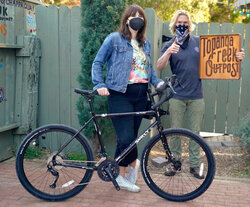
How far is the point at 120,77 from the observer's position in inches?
138

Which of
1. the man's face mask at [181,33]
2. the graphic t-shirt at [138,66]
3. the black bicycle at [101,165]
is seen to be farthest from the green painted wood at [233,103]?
the graphic t-shirt at [138,66]

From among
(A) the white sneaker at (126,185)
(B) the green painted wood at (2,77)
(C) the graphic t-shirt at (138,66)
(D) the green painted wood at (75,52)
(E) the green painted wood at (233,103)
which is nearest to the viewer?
(C) the graphic t-shirt at (138,66)

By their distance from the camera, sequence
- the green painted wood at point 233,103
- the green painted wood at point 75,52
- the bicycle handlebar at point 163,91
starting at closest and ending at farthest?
1. the bicycle handlebar at point 163,91
2. the green painted wood at point 75,52
3. the green painted wood at point 233,103

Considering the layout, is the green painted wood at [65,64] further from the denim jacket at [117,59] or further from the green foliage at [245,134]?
the green foliage at [245,134]

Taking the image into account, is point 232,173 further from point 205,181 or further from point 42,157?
point 42,157

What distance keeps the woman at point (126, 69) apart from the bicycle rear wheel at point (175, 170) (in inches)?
11.7

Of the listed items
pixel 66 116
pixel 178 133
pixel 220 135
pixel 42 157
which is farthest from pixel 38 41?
pixel 220 135

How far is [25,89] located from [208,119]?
334cm

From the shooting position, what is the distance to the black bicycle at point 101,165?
339 cm

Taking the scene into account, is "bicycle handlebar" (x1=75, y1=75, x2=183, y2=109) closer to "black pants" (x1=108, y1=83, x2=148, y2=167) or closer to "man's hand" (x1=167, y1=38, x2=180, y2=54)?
"black pants" (x1=108, y1=83, x2=148, y2=167)

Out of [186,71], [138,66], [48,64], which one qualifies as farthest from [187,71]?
[48,64]

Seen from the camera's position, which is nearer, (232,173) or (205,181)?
(205,181)

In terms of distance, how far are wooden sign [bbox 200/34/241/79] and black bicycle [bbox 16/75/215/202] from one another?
0.98 meters

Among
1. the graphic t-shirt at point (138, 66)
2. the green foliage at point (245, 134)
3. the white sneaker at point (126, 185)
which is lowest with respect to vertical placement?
the white sneaker at point (126, 185)
